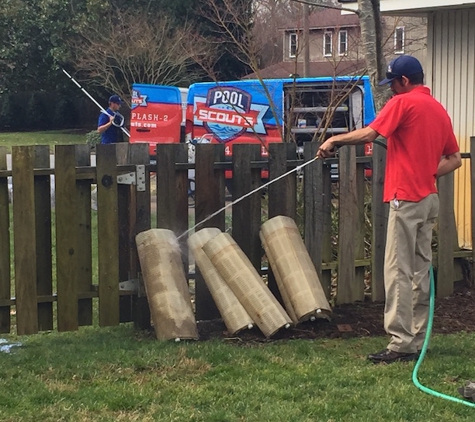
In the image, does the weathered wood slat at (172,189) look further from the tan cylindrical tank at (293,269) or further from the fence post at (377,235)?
the fence post at (377,235)

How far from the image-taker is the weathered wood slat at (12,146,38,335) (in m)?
5.24

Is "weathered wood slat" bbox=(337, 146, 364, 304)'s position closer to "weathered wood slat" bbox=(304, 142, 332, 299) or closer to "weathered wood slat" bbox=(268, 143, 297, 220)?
"weathered wood slat" bbox=(304, 142, 332, 299)

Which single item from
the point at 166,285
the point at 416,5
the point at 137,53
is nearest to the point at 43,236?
the point at 166,285

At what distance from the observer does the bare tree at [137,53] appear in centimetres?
2478

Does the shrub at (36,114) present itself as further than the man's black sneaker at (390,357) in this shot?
Yes

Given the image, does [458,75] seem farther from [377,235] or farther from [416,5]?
[377,235]

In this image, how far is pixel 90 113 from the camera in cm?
3788

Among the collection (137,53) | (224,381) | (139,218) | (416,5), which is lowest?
(224,381)

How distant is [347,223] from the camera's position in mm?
6184

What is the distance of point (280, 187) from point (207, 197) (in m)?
0.58

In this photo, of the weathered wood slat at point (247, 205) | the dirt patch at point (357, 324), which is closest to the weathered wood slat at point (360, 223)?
the dirt patch at point (357, 324)

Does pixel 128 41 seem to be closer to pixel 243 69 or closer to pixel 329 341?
pixel 243 69

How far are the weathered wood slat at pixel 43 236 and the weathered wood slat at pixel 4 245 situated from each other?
0.20 meters

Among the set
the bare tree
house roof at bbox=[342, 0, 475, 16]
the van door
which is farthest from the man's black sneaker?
the bare tree
